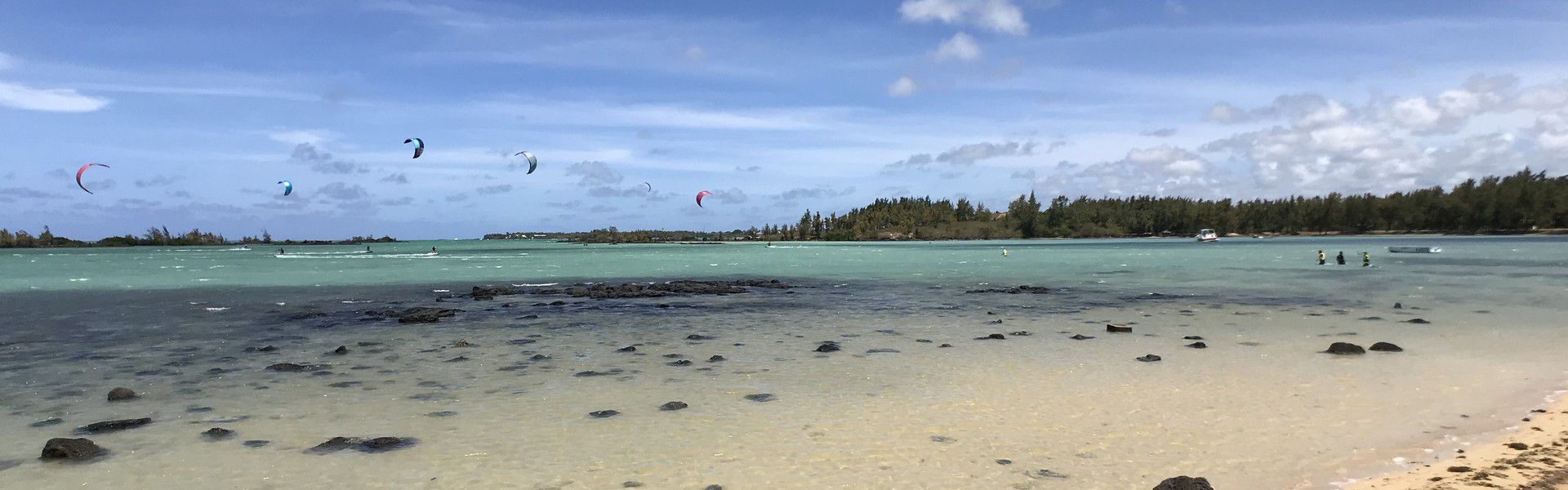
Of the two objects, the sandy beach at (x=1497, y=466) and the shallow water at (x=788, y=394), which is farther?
the shallow water at (x=788, y=394)

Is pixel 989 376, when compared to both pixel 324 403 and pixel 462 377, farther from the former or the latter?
pixel 324 403

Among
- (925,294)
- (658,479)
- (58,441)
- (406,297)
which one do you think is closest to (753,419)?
(658,479)

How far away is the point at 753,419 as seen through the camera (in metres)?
12.6

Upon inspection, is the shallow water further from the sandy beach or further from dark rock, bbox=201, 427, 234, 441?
the sandy beach

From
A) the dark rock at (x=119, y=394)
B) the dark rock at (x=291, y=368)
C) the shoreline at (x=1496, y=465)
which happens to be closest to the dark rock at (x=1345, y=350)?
the shoreline at (x=1496, y=465)

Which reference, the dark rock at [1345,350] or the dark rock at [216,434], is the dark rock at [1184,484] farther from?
the dark rock at [1345,350]

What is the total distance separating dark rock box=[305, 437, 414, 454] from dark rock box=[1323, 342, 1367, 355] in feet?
58.3

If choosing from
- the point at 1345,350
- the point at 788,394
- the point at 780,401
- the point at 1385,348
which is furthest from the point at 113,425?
the point at 1385,348

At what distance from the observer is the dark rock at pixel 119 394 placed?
14484 millimetres

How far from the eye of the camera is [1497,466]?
8.96 m

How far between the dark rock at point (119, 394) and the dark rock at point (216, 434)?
13.0 feet

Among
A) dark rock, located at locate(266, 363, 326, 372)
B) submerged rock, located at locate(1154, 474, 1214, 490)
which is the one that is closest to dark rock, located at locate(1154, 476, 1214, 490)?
submerged rock, located at locate(1154, 474, 1214, 490)

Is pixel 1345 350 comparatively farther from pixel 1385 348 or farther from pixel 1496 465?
pixel 1496 465

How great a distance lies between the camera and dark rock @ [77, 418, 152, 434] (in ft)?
39.8
